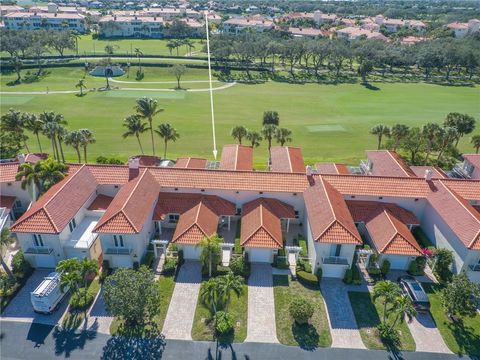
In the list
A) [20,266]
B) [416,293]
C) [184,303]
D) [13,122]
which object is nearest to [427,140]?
[416,293]

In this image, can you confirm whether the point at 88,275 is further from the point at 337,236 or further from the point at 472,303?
the point at 472,303

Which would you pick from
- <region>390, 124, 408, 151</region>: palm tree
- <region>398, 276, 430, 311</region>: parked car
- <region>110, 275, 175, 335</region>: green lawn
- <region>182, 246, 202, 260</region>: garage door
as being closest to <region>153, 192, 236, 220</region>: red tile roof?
<region>182, 246, 202, 260</region>: garage door

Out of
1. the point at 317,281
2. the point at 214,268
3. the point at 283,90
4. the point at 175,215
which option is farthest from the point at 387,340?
the point at 283,90

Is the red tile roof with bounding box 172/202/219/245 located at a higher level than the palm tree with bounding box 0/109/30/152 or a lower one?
lower

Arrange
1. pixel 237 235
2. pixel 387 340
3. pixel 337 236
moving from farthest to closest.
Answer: pixel 237 235, pixel 337 236, pixel 387 340

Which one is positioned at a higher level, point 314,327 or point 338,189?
point 338,189

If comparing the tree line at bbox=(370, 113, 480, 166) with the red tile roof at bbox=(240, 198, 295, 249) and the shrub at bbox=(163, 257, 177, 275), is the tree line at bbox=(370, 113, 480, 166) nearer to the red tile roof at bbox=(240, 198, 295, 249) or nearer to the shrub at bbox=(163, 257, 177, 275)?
the red tile roof at bbox=(240, 198, 295, 249)
